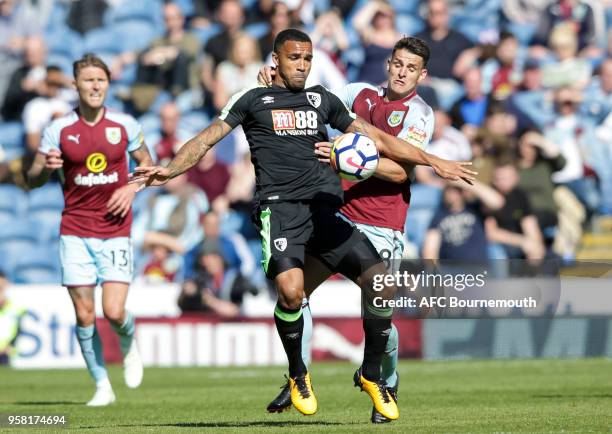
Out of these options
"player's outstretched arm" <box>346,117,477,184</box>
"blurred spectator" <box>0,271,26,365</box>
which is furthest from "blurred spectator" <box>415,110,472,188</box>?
"player's outstretched arm" <box>346,117,477,184</box>

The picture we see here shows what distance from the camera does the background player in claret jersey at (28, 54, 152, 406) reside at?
41.2ft

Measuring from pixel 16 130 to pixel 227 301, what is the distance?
6.15 meters

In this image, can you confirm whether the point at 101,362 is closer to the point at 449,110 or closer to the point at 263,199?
the point at 263,199

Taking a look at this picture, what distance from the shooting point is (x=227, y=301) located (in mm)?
19406

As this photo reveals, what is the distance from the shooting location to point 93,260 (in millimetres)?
12758

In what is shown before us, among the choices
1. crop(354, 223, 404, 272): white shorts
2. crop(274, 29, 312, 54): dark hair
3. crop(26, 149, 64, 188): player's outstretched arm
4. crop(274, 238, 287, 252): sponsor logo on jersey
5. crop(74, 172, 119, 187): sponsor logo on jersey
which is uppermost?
crop(274, 29, 312, 54): dark hair

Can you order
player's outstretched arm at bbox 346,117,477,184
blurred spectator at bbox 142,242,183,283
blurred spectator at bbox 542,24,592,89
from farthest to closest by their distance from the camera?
blurred spectator at bbox 542,24,592,89
blurred spectator at bbox 142,242,183,283
player's outstretched arm at bbox 346,117,477,184

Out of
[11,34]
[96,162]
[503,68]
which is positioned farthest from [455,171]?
[11,34]

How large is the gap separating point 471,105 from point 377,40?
200 cm

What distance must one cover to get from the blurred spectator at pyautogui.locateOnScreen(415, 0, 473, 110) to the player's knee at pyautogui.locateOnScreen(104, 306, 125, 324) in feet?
34.9

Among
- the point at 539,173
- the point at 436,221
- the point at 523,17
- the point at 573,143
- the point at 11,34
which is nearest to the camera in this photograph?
the point at 436,221

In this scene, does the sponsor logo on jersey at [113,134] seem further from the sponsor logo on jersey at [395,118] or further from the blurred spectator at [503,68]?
the blurred spectator at [503,68]

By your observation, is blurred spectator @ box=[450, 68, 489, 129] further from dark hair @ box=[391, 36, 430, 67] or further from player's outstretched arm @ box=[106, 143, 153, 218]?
dark hair @ box=[391, 36, 430, 67]

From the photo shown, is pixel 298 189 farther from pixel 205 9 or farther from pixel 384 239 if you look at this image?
pixel 205 9
